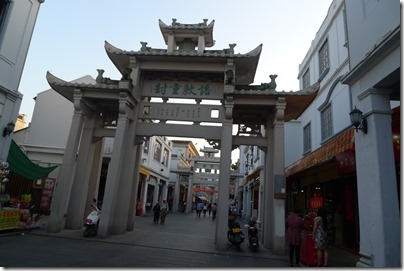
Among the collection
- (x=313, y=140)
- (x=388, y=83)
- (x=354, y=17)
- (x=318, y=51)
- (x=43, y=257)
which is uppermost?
(x=318, y=51)

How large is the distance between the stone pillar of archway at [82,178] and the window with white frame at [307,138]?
1058 cm

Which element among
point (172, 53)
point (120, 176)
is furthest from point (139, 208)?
point (172, 53)

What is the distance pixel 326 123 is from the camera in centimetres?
1259

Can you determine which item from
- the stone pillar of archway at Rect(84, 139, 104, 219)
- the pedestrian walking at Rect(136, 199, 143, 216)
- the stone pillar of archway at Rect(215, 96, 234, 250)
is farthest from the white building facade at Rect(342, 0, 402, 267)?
the pedestrian walking at Rect(136, 199, 143, 216)

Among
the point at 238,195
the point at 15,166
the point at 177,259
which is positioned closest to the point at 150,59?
the point at 15,166

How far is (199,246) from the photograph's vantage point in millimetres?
9547

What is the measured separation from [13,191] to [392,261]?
16165 millimetres

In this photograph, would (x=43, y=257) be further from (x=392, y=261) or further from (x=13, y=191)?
(x=13, y=191)

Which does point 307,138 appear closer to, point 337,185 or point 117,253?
point 337,185

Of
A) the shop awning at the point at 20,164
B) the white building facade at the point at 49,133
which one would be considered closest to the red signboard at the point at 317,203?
the white building facade at the point at 49,133

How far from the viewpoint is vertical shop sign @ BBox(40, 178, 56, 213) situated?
1577cm

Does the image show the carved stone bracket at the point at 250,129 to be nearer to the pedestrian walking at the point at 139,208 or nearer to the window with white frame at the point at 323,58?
the window with white frame at the point at 323,58

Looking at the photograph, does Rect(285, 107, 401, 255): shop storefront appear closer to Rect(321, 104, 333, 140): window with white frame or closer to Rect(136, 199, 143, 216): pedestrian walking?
Rect(321, 104, 333, 140): window with white frame

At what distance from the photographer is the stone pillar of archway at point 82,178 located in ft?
35.5
